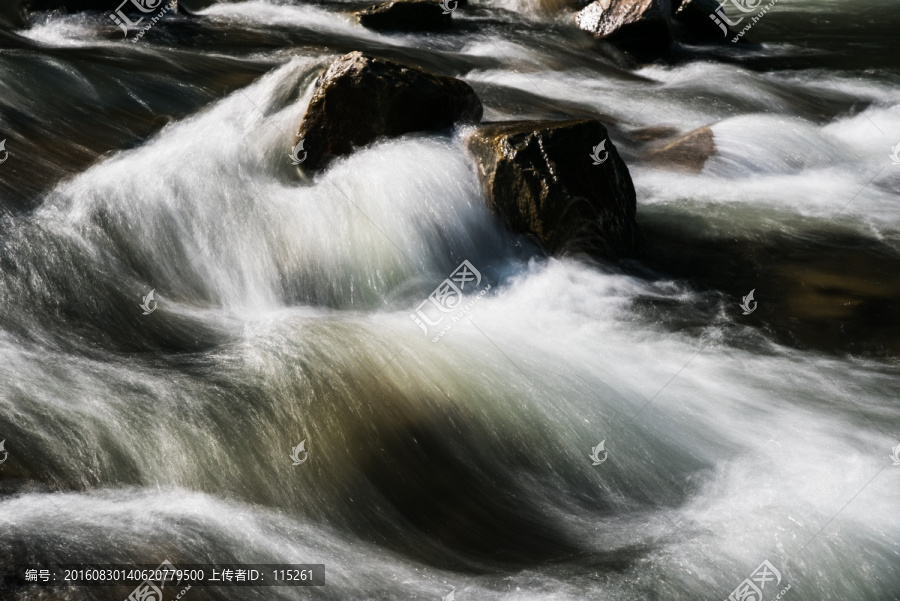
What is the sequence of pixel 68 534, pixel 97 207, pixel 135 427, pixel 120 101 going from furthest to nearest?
pixel 120 101 < pixel 97 207 < pixel 135 427 < pixel 68 534

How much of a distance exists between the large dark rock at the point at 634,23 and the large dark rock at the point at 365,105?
222 inches

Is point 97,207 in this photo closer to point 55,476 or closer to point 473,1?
point 55,476

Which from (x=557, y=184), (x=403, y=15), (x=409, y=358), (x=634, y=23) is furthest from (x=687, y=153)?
(x=403, y=15)

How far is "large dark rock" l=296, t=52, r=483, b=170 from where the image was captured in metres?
6.75

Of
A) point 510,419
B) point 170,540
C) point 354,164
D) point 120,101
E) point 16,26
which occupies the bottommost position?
point 510,419

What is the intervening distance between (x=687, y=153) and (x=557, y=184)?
2.60 meters

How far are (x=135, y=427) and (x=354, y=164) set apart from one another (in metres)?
3.14

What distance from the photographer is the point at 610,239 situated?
6.52 m

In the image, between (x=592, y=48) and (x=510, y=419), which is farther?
(x=592, y=48)

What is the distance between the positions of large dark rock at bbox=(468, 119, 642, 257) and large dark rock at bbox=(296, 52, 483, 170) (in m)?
0.69

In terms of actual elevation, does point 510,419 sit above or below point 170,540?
below

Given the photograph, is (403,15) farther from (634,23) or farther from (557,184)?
(557,184)

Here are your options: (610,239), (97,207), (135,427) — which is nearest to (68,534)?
(135,427)

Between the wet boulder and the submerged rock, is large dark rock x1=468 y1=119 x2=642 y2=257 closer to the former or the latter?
the submerged rock
